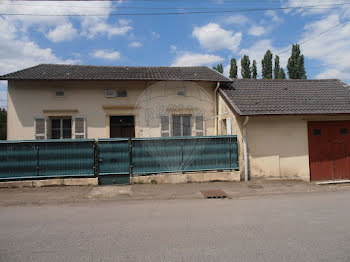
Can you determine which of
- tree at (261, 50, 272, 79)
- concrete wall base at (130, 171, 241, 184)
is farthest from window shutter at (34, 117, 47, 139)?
tree at (261, 50, 272, 79)

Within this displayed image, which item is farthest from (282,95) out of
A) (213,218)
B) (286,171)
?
(213,218)

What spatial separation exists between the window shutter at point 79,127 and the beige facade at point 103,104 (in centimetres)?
15

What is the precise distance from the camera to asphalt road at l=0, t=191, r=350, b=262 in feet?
11.0

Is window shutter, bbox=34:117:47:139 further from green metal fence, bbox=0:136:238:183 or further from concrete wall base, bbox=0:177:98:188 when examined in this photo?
concrete wall base, bbox=0:177:98:188

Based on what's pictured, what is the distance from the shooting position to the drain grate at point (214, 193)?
704cm

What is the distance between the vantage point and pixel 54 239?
398 centimetres

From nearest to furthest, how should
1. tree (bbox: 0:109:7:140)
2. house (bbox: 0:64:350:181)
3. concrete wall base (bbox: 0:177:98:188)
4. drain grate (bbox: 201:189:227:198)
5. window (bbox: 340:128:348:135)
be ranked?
drain grate (bbox: 201:189:227:198) < concrete wall base (bbox: 0:177:98:188) < house (bbox: 0:64:350:181) < window (bbox: 340:128:348:135) < tree (bbox: 0:109:7:140)

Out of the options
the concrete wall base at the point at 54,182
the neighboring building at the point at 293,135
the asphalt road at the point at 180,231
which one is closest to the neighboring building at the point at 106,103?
the neighboring building at the point at 293,135

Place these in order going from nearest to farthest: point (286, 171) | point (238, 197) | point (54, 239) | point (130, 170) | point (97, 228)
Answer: point (54, 239), point (97, 228), point (238, 197), point (130, 170), point (286, 171)

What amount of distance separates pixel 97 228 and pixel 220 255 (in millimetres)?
2407

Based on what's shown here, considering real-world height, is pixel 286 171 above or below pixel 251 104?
below

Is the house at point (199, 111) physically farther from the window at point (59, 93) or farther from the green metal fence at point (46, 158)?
the green metal fence at point (46, 158)

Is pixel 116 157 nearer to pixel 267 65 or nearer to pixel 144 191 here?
pixel 144 191

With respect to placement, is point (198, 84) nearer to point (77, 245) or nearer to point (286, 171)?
point (286, 171)
